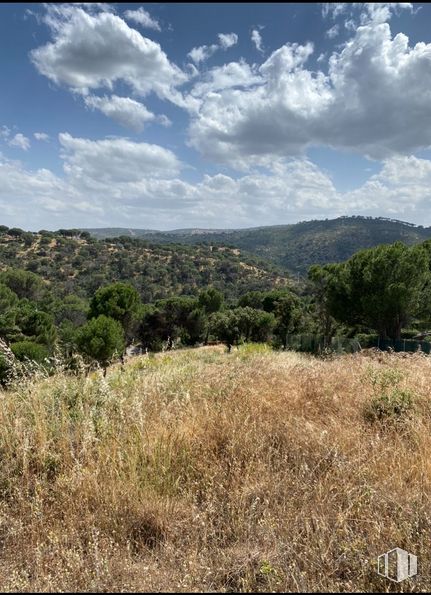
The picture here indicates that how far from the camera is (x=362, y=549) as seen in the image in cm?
174

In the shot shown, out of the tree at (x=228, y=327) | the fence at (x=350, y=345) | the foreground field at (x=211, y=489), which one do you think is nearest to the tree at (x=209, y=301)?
the tree at (x=228, y=327)

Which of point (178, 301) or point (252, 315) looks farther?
point (178, 301)

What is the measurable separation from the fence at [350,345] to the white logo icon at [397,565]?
25.3ft

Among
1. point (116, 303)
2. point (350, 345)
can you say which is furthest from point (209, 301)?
point (350, 345)

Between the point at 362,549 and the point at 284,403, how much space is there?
1.73 meters

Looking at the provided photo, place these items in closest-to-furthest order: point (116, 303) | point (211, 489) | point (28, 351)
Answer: point (211, 489), point (28, 351), point (116, 303)

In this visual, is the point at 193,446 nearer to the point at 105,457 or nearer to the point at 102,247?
the point at 105,457

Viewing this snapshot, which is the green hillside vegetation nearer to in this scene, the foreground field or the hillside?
the hillside

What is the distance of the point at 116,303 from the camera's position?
1139 inches

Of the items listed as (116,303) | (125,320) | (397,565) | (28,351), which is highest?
(397,565)

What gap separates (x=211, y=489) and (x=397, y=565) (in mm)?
1050

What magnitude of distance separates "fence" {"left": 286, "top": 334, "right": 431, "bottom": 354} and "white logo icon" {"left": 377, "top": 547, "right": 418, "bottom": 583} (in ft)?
25.3

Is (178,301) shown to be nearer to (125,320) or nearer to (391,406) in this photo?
(125,320)

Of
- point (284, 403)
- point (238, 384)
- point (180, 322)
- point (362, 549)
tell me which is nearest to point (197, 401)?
point (238, 384)
